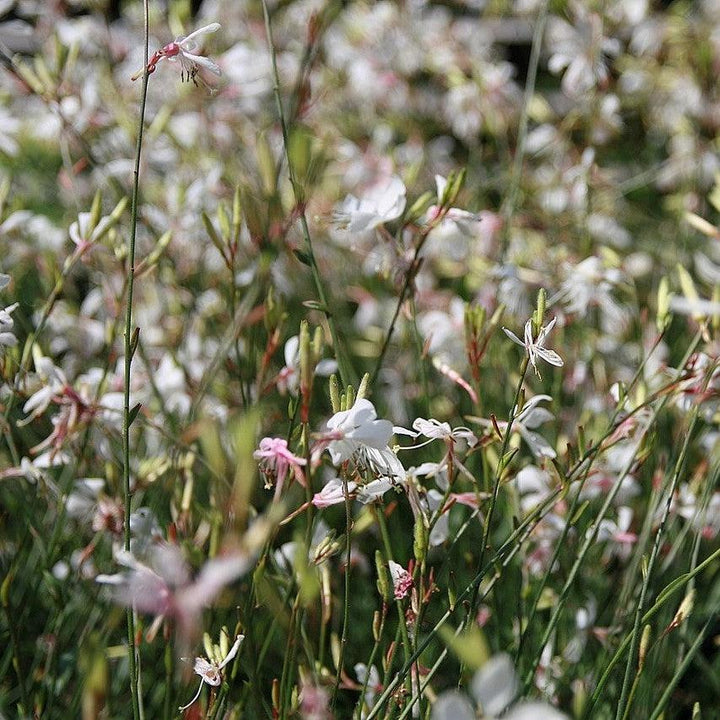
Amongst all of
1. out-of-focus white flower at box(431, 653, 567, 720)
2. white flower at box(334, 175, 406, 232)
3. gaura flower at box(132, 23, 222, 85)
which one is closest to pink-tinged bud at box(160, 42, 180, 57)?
gaura flower at box(132, 23, 222, 85)

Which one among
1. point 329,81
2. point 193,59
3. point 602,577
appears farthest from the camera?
point 329,81

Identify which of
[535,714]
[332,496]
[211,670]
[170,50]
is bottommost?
[211,670]

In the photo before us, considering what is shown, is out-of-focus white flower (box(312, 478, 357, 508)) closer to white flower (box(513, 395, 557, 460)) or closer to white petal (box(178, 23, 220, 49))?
white flower (box(513, 395, 557, 460))

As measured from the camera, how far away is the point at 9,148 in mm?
1580

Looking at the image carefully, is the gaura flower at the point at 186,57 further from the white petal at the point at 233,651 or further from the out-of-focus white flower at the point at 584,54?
the out-of-focus white flower at the point at 584,54

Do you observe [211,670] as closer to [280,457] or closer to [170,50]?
[280,457]

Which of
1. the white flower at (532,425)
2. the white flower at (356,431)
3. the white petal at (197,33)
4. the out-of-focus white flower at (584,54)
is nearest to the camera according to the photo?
the white flower at (356,431)

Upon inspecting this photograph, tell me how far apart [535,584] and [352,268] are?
5.26 feet

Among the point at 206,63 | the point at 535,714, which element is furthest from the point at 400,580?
the point at 206,63

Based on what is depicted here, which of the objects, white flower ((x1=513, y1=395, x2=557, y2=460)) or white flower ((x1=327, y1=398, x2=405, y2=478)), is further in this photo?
white flower ((x1=513, y1=395, x2=557, y2=460))

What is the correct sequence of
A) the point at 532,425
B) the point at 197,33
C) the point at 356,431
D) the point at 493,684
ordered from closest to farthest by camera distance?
the point at 493,684
the point at 356,431
the point at 197,33
the point at 532,425

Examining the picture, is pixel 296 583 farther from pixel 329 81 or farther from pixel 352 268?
pixel 329 81

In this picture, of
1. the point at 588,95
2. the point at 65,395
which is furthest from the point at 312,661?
the point at 588,95

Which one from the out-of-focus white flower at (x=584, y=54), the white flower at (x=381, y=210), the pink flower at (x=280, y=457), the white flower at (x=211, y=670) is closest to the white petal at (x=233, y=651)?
the white flower at (x=211, y=670)
